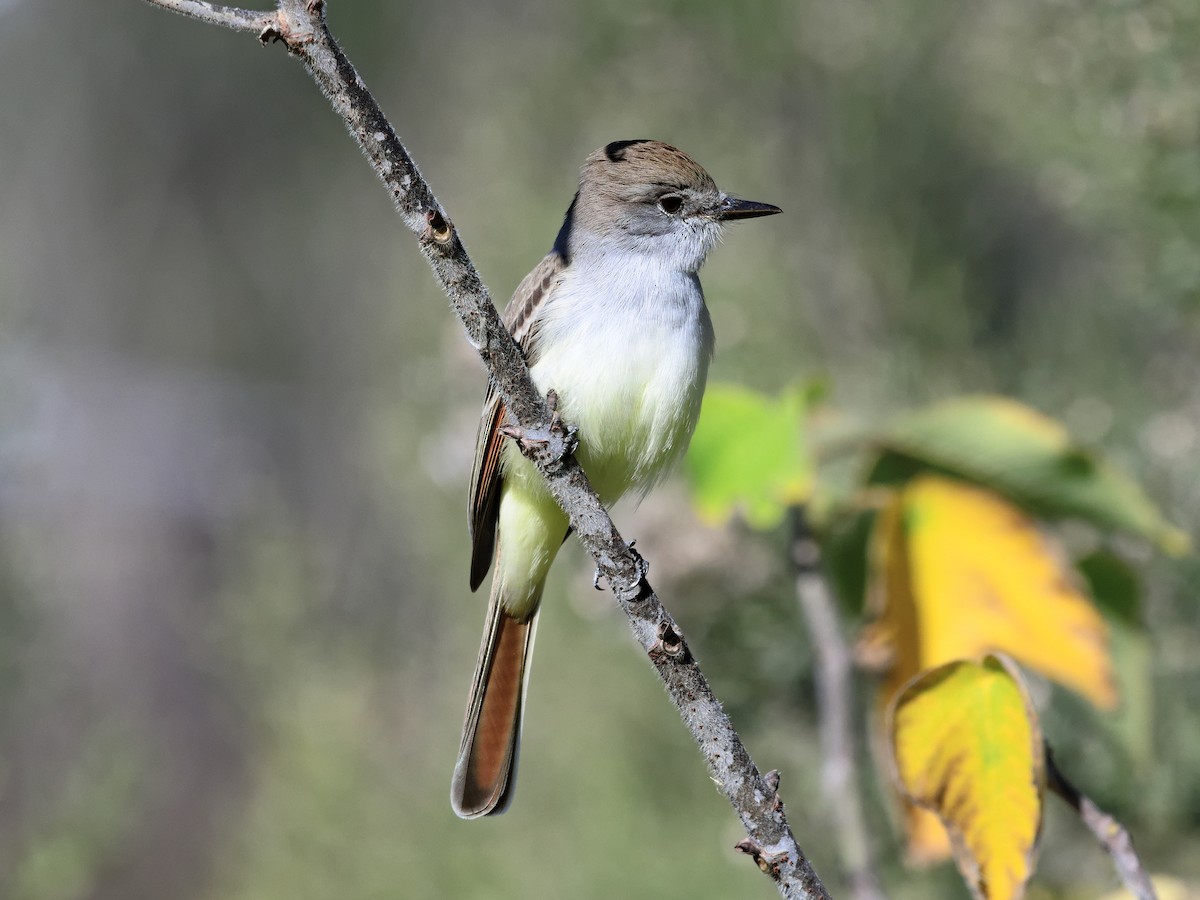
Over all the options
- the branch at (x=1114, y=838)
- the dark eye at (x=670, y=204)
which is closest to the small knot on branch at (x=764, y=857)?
the branch at (x=1114, y=838)

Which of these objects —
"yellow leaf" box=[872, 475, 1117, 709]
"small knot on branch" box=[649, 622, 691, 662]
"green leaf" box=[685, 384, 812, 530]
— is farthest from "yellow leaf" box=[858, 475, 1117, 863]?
"small knot on branch" box=[649, 622, 691, 662]

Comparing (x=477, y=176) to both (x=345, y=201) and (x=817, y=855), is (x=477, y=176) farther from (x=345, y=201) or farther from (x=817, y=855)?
(x=345, y=201)

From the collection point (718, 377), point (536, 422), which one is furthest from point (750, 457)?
point (718, 377)

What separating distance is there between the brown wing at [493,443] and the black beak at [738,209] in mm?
291

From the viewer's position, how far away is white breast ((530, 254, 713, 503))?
1822mm

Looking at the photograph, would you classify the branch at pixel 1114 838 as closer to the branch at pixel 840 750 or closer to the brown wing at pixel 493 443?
the branch at pixel 840 750

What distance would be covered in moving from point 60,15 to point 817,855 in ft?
31.2

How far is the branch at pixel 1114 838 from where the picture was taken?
3.37 ft

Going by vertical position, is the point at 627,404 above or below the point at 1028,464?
above

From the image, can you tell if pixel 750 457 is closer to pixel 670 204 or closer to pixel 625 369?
pixel 625 369

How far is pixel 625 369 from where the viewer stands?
1.84 metres

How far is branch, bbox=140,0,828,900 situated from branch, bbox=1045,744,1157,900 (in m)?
0.23

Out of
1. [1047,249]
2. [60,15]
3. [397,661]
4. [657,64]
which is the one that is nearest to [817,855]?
[1047,249]

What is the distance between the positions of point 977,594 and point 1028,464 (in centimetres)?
19
